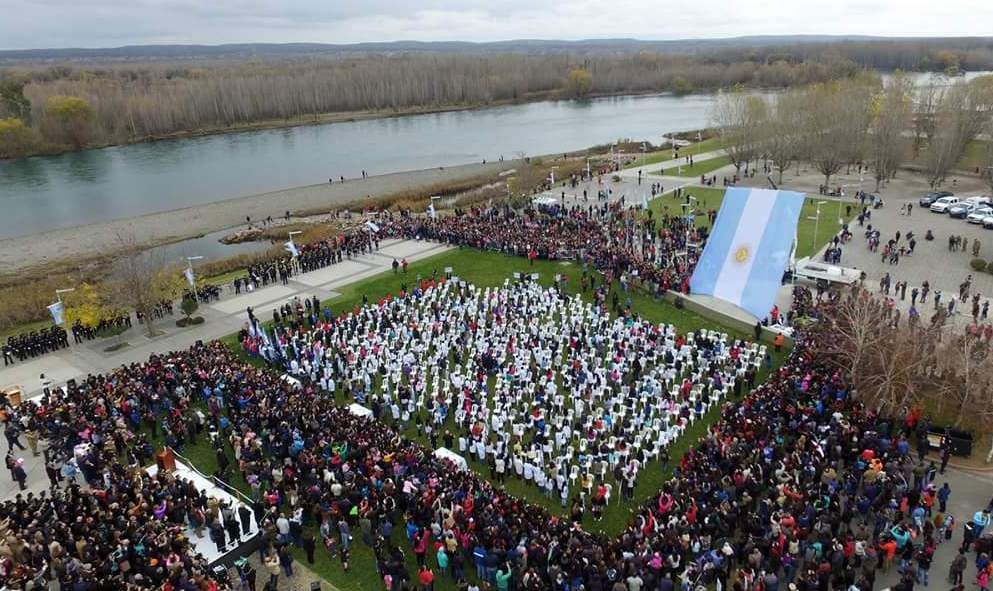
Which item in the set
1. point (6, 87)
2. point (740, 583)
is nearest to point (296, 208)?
point (740, 583)

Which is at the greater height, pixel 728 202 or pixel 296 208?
pixel 728 202

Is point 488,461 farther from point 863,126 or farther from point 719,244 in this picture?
point 863,126

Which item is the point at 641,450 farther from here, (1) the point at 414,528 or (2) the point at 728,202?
(2) the point at 728,202

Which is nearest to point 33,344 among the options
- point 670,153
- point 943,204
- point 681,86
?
point 943,204

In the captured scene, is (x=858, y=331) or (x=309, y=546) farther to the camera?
(x=858, y=331)

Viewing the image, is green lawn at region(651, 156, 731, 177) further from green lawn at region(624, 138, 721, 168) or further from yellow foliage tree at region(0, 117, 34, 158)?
yellow foliage tree at region(0, 117, 34, 158)
